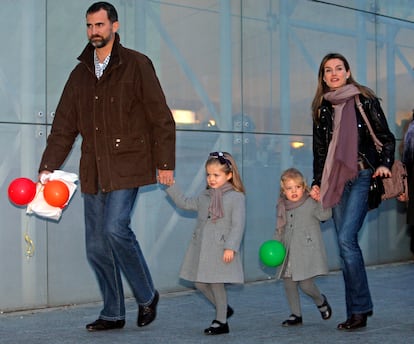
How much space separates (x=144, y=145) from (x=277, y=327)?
1.62 meters

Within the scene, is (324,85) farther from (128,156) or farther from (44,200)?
(44,200)


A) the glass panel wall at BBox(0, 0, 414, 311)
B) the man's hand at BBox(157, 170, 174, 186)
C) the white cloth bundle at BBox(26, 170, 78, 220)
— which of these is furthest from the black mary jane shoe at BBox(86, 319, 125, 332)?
the glass panel wall at BBox(0, 0, 414, 311)

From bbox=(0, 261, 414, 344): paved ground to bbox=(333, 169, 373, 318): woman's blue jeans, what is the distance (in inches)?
Answer: 8.4

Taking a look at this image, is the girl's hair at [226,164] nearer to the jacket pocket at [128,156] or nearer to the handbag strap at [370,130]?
the jacket pocket at [128,156]

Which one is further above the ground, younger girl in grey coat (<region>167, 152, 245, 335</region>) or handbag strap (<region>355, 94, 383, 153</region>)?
handbag strap (<region>355, 94, 383, 153</region>)

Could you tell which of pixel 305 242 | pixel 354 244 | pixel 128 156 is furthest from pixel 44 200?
pixel 354 244

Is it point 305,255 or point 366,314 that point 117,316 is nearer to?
point 305,255

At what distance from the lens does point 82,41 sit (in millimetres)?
6930

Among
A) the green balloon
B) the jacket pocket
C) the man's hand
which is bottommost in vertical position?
the green balloon

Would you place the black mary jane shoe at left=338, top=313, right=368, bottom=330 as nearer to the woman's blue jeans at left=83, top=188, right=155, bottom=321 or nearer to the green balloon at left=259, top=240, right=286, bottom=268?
the green balloon at left=259, top=240, right=286, bottom=268

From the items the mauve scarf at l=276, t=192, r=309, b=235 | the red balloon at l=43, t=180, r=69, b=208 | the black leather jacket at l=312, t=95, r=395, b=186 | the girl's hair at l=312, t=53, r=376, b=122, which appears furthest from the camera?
the mauve scarf at l=276, t=192, r=309, b=235

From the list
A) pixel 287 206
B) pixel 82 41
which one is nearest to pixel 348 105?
pixel 287 206

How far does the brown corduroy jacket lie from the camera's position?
512 centimetres

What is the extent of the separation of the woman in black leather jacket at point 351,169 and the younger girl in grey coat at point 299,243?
0.20 meters
